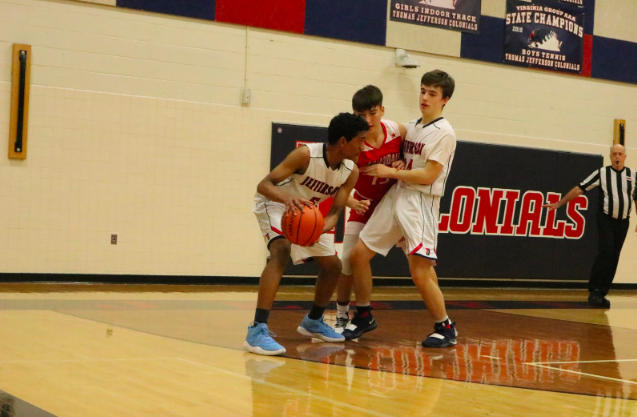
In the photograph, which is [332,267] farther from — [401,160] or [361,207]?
[401,160]

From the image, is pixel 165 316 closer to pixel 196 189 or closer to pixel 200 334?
pixel 200 334

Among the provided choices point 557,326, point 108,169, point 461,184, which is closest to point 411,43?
point 461,184

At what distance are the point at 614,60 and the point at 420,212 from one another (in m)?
8.43

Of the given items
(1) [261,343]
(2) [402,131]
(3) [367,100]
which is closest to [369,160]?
(2) [402,131]

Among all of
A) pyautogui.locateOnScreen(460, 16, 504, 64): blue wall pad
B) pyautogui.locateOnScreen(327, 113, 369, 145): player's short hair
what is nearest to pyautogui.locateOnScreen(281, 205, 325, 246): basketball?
pyautogui.locateOnScreen(327, 113, 369, 145): player's short hair

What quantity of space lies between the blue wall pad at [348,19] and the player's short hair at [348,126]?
18.7ft

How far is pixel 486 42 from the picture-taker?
37.6 ft

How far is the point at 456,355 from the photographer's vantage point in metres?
4.91

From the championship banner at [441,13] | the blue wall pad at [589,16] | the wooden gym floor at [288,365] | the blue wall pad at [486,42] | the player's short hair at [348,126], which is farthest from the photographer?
the blue wall pad at [589,16]

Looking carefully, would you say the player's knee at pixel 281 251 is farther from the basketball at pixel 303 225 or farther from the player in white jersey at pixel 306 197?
the basketball at pixel 303 225

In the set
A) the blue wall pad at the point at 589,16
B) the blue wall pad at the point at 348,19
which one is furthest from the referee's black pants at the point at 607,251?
the blue wall pad at the point at 589,16

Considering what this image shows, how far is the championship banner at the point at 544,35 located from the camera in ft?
38.2

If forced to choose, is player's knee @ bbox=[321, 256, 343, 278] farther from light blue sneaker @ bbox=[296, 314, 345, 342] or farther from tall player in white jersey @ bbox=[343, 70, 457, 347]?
light blue sneaker @ bbox=[296, 314, 345, 342]

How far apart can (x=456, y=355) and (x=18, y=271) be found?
5564 mm
